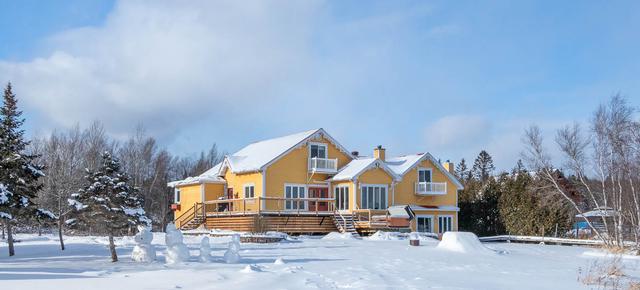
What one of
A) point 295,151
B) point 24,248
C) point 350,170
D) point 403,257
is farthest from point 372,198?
point 24,248

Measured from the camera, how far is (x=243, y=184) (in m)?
39.5

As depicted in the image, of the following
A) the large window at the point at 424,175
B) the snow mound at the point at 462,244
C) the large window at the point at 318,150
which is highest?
the large window at the point at 318,150

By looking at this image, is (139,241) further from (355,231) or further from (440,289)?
(355,231)

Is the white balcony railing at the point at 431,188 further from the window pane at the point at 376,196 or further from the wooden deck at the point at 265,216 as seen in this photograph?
the wooden deck at the point at 265,216

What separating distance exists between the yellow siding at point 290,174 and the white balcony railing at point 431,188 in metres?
6.14

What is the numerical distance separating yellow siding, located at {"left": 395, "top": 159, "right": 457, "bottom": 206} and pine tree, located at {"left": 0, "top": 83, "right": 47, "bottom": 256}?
Answer: 950 inches

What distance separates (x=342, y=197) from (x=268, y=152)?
18.0 ft

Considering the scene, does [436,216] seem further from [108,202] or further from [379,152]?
[108,202]

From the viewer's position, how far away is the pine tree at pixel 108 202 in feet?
57.1

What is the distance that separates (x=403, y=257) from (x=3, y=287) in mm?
12489

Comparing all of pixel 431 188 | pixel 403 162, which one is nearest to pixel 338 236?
pixel 431 188

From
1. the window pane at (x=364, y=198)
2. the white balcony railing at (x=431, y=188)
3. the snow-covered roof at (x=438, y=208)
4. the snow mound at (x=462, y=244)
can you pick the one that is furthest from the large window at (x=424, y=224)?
the snow mound at (x=462, y=244)

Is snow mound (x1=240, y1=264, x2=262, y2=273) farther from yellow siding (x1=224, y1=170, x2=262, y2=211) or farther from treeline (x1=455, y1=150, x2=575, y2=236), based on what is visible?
treeline (x1=455, y1=150, x2=575, y2=236)

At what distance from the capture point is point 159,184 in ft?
198
